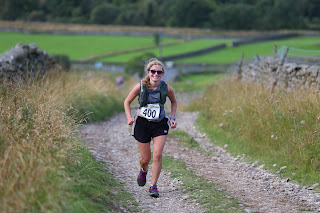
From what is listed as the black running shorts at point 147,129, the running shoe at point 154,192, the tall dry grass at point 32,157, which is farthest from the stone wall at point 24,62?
the running shoe at point 154,192

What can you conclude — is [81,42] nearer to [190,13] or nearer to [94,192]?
[190,13]

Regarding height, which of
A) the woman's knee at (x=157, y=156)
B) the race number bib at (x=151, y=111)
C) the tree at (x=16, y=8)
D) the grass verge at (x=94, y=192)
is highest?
the race number bib at (x=151, y=111)

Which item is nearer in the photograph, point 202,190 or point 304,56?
point 202,190

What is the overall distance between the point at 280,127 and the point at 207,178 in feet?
7.59

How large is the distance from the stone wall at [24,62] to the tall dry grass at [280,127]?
5134mm

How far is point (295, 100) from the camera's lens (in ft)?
32.4

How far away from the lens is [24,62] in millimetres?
13570

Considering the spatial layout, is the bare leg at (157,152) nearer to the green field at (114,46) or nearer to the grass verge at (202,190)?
the grass verge at (202,190)

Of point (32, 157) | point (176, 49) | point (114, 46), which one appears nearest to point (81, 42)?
point (114, 46)

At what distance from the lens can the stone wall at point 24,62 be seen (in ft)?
39.0

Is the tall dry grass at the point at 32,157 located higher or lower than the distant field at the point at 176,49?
higher

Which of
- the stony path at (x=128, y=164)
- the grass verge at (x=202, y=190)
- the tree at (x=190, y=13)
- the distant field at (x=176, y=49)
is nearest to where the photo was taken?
the grass verge at (x=202, y=190)

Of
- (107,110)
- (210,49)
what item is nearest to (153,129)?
(107,110)

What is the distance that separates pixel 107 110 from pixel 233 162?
7540mm
